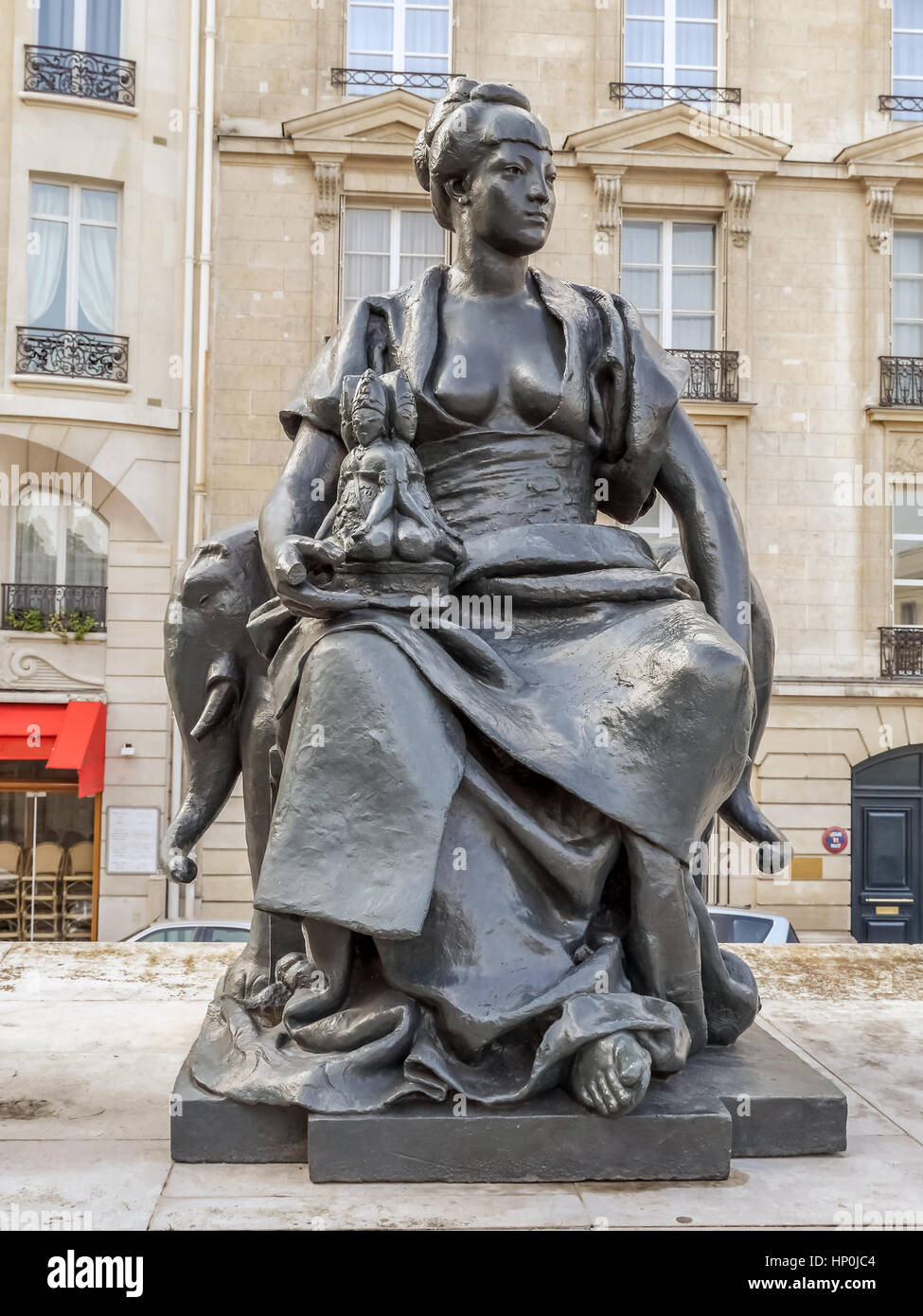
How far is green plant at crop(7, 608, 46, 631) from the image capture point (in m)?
15.5

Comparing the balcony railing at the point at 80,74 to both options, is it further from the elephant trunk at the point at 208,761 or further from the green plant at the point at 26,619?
the elephant trunk at the point at 208,761

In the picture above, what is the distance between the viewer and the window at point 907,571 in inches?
659

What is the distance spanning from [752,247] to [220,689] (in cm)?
Answer: 1426

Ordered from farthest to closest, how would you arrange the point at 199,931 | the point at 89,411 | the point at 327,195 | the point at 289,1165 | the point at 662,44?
the point at 662,44, the point at 327,195, the point at 89,411, the point at 199,931, the point at 289,1165

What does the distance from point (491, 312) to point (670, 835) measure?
1.63 meters

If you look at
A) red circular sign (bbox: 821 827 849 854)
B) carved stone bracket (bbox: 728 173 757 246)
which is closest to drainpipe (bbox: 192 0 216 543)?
carved stone bracket (bbox: 728 173 757 246)

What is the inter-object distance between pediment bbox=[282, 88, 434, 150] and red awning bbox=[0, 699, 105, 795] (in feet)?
22.4

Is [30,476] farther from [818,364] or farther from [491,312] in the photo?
[491,312]

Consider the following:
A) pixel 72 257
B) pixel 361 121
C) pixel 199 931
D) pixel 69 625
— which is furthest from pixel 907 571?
pixel 72 257

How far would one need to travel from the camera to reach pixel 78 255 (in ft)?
51.5

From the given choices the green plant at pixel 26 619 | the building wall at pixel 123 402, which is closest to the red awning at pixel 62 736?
the building wall at pixel 123 402

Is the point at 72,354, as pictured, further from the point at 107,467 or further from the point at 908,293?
the point at 908,293

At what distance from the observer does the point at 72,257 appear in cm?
1565

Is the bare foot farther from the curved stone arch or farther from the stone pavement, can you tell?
the curved stone arch
